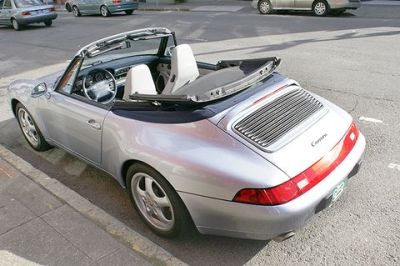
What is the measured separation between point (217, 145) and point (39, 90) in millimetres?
2483

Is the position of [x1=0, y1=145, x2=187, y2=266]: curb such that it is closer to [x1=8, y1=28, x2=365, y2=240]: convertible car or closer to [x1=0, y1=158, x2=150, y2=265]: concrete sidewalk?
[x1=0, y1=158, x2=150, y2=265]: concrete sidewalk

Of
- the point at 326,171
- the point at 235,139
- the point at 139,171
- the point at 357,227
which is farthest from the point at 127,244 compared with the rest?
the point at 357,227

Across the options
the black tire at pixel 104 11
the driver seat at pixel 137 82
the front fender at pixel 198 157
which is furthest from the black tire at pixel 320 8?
the front fender at pixel 198 157

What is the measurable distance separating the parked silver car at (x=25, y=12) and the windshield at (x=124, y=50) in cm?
1433

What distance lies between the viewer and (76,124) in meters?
3.62

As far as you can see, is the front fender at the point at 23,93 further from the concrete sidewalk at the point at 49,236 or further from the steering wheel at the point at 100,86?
the concrete sidewalk at the point at 49,236

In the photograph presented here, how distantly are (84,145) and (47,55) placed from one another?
8115mm

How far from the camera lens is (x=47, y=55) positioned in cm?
1074

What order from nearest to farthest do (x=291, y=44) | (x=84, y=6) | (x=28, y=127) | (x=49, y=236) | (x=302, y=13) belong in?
(x=49, y=236) → (x=28, y=127) → (x=291, y=44) → (x=302, y=13) → (x=84, y=6)

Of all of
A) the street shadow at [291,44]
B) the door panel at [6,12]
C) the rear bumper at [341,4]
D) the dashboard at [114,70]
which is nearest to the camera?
the dashboard at [114,70]

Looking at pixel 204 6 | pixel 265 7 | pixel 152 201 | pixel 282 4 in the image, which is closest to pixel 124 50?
pixel 152 201

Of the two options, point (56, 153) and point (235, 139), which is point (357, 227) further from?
point (56, 153)

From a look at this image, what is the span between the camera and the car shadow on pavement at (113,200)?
2865mm

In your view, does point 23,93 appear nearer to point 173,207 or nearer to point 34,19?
point 173,207
